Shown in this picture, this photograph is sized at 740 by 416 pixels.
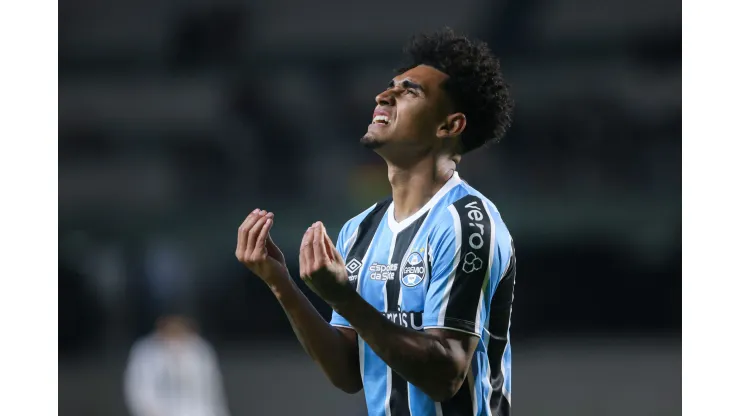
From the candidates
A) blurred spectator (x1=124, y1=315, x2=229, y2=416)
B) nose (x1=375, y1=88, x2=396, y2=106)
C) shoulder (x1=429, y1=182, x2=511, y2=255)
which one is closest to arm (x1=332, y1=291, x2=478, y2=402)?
shoulder (x1=429, y1=182, x2=511, y2=255)

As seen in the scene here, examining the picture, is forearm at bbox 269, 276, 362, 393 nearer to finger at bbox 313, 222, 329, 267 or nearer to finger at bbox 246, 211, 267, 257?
finger at bbox 246, 211, 267, 257

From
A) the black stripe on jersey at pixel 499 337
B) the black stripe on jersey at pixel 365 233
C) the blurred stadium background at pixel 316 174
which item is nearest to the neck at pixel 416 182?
the black stripe on jersey at pixel 365 233

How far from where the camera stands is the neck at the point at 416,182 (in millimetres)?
2652

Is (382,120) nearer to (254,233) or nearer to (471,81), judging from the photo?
(471,81)

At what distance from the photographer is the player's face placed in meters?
2.64

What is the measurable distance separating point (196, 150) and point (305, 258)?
8.97ft

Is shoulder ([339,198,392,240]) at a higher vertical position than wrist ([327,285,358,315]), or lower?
higher

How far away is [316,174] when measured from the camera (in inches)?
184

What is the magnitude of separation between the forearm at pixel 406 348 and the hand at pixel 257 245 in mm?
307

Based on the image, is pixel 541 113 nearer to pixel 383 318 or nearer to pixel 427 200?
pixel 427 200

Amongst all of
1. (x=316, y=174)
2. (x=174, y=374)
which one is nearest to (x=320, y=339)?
(x=316, y=174)

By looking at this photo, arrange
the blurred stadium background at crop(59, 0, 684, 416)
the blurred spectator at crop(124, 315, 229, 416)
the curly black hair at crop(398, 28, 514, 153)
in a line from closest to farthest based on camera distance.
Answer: the curly black hair at crop(398, 28, 514, 153)
the blurred stadium background at crop(59, 0, 684, 416)
the blurred spectator at crop(124, 315, 229, 416)

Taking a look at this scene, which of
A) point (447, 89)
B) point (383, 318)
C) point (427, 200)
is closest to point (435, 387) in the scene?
point (383, 318)

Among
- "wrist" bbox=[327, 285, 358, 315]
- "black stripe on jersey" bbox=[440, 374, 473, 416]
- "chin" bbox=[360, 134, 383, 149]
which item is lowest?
"black stripe on jersey" bbox=[440, 374, 473, 416]
